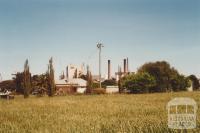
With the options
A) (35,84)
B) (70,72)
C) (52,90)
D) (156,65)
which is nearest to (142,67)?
(156,65)

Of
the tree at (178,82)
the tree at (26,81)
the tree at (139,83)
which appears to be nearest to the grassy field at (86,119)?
the tree at (26,81)

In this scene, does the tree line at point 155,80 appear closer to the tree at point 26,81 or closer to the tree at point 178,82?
the tree at point 178,82

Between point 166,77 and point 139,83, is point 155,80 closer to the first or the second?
point 166,77

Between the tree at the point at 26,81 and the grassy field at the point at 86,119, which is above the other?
the tree at the point at 26,81

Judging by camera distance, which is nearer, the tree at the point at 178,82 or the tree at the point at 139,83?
the tree at the point at 139,83

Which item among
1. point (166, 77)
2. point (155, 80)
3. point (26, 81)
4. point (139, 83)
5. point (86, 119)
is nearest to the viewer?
point (86, 119)

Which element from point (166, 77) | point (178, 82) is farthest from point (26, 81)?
point (178, 82)

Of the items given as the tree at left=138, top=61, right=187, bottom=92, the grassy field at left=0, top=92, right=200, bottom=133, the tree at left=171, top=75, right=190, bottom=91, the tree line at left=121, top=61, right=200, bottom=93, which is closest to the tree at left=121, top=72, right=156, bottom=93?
the tree line at left=121, top=61, right=200, bottom=93

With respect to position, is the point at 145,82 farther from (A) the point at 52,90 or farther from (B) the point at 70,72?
Result: (B) the point at 70,72

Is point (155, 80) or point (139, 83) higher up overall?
point (155, 80)

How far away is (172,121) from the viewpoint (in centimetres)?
571

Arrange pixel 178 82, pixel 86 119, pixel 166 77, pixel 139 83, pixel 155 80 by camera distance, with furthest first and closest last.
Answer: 1. pixel 178 82
2. pixel 166 77
3. pixel 155 80
4. pixel 139 83
5. pixel 86 119

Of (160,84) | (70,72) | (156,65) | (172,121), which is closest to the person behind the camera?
(172,121)

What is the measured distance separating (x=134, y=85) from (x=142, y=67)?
16058 millimetres
